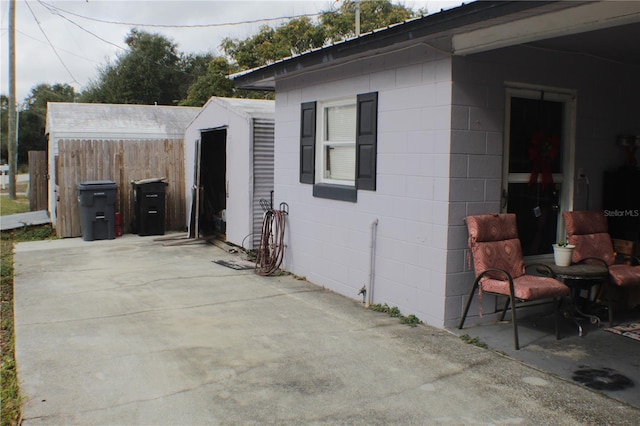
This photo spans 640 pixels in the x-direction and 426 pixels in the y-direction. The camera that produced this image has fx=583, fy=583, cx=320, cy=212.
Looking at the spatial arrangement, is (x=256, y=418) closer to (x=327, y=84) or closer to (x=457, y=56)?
(x=457, y=56)

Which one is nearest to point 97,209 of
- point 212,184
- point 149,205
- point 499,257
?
point 149,205

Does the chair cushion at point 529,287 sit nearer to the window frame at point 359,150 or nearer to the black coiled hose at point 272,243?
the window frame at point 359,150

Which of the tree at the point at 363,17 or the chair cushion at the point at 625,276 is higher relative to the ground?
the tree at the point at 363,17

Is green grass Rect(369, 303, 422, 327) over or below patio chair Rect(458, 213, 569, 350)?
below

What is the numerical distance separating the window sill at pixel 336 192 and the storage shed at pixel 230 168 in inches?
84.8

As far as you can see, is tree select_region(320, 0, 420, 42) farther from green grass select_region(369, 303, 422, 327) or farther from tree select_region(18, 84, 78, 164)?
tree select_region(18, 84, 78, 164)

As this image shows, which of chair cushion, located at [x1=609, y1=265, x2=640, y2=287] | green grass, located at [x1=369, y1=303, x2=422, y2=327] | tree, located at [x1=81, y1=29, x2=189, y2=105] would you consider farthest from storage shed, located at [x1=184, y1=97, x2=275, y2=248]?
tree, located at [x1=81, y1=29, x2=189, y2=105]

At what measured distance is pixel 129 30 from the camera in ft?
110

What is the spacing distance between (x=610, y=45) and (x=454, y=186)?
2.11m

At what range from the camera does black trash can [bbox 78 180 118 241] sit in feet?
33.8

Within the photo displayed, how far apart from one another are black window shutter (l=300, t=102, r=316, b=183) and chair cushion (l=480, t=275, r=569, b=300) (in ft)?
9.53

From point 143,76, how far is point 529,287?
28955 mm

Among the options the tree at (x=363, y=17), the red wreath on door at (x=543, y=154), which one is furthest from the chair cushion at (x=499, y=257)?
the tree at (x=363, y=17)

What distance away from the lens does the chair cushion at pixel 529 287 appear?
481 centimetres
